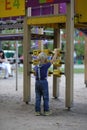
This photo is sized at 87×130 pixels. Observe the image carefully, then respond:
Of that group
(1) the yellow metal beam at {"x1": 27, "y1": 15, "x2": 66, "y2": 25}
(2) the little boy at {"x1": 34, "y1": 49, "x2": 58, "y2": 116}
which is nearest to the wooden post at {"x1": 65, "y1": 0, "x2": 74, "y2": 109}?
(1) the yellow metal beam at {"x1": 27, "y1": 15, "x2": 66, "y2": 25}

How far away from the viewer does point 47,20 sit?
10.9 m

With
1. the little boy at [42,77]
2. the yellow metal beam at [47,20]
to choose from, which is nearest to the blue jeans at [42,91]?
the little boy at [42,77]

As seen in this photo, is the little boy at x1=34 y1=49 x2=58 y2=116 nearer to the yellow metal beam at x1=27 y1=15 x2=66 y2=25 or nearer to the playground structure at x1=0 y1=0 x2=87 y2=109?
the playground structure at x1=0 y1=0 x2=87 y2=109

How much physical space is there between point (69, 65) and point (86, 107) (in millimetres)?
1436

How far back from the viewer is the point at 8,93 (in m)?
14.6

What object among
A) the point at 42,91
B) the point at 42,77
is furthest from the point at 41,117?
the point at 42,77

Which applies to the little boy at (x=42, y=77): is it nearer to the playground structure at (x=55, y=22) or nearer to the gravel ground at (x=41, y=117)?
the gravel ground at (x=41, y=117)

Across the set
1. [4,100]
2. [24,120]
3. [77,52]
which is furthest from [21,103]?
[77,52]

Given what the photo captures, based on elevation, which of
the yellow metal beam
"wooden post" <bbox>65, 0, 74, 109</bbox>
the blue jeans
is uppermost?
the yellow metal beam

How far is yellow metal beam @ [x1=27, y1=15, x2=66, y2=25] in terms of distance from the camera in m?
10.6

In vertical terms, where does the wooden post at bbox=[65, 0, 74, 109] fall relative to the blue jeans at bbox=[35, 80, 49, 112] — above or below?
above

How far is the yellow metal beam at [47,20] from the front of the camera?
1062 centimetres

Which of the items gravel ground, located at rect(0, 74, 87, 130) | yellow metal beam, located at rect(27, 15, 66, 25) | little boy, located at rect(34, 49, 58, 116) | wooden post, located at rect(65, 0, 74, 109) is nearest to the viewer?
gravel ground, located at rect(0, 74, 87, 130)

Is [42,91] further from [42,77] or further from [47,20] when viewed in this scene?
[47,20]
